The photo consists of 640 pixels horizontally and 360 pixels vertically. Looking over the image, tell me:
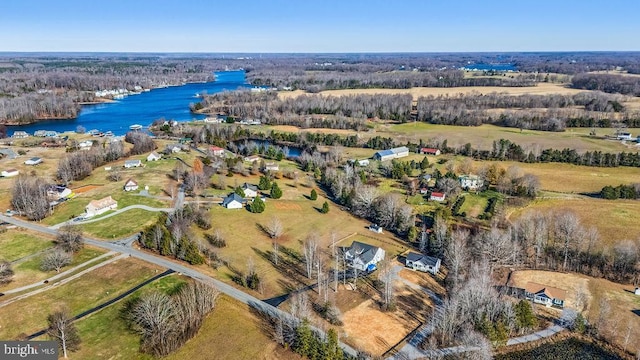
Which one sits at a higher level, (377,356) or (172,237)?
(172,237)

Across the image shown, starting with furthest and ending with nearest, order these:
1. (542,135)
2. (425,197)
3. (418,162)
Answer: (542,135) → (418,162) → (425,197)

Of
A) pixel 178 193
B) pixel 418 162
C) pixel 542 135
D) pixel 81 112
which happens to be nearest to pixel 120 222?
pixel 178 193

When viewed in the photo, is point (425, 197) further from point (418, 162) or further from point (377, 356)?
point (377, 356)

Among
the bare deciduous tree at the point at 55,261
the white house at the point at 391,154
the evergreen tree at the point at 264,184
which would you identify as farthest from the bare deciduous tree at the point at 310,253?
the white house at the point at 391,154

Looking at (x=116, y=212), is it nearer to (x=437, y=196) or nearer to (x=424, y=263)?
(x=424, y=263)

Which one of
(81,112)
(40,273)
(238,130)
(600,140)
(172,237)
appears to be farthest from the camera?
(81,112)

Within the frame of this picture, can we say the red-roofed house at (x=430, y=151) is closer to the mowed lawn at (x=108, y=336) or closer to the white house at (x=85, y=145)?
the mowed lawn at (x=108, y=336)
